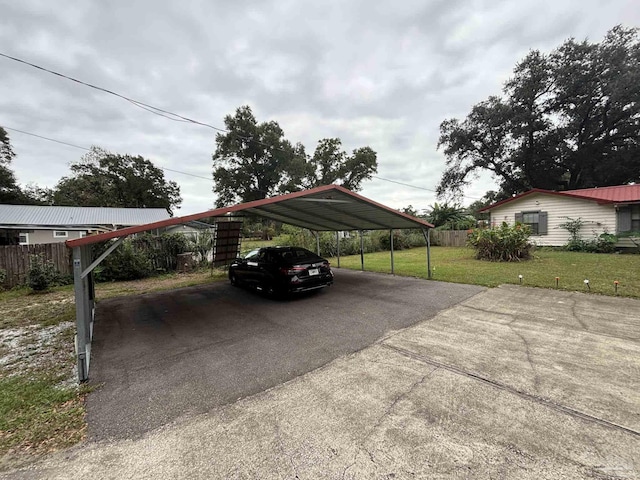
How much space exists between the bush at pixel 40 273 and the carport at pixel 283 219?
3331 mm

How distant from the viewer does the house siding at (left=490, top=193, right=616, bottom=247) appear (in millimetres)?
14172

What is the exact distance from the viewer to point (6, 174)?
28672mm

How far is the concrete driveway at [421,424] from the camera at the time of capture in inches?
74.9

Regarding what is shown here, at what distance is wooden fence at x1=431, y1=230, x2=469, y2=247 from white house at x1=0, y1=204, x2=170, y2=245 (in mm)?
22692

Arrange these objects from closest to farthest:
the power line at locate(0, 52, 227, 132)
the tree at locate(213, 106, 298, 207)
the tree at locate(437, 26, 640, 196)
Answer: the power line at locate(0, 52, 227, 132) → the tree at locate(437, 26, 640, 196) → the tree at locate(213, 106, 298, 207)

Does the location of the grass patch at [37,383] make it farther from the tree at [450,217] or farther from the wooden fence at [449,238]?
the tree at [450,217]

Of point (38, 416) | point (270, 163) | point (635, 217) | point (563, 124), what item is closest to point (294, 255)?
point (38, 416)

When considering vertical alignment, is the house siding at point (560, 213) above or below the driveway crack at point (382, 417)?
above

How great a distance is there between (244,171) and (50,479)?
39.2m

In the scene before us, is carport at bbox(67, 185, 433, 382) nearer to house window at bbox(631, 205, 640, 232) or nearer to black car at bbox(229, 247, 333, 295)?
black car at bbox(229, 247, 333, 295)

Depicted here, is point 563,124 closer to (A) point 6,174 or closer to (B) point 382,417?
(B) point 382,417

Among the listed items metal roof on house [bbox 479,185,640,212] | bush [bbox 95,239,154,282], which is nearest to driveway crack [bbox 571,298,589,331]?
metal roof on house [bbox 479,185,640,212]

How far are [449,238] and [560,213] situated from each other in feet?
22.7

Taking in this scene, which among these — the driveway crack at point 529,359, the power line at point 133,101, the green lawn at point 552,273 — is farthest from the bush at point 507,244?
the power line at point 133,101
